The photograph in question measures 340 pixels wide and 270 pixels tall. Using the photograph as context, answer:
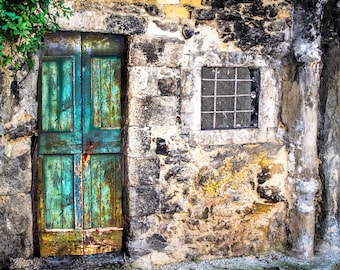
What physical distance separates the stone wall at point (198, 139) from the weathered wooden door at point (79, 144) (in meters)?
0.19

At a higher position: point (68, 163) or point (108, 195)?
point (68, 163)

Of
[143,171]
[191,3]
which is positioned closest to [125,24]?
[191,3]

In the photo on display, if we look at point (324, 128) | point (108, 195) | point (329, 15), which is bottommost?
point (108, 195)

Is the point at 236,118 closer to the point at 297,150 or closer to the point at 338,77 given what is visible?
the point at 297,150

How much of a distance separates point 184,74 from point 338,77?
164 cm

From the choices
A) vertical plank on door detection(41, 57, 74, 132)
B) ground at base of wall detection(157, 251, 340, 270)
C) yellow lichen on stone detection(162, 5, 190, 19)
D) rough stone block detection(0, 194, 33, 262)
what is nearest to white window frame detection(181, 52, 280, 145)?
yellow lichen on stone detection(162, 5, 190, 19)

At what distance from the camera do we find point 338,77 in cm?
485

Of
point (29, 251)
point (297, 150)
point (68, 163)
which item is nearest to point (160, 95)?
point (68, 163)

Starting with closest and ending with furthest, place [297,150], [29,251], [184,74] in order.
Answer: [29,251] → [184,74] → [297,150]

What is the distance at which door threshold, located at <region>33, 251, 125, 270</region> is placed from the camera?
428 centimetres

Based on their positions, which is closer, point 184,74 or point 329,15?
point 184,74

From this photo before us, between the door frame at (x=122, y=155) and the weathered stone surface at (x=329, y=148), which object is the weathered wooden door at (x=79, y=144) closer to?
the door frame at (x=122, y=155)

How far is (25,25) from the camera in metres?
3.54

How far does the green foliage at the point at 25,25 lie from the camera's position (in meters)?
3.51
